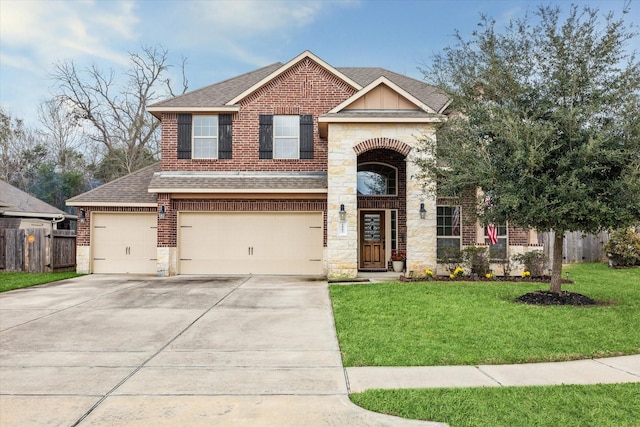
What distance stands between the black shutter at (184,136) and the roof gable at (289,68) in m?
1.66

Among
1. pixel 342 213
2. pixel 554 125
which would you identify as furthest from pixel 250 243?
pixel 554 125

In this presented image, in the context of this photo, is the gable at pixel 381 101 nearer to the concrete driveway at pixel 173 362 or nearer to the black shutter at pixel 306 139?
the black shutter at pixel 306 139

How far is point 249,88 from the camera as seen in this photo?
51.9 feet

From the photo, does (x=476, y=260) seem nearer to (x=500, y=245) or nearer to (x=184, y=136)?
(x=500, y=245)

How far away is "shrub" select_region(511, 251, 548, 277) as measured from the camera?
13.9 metres

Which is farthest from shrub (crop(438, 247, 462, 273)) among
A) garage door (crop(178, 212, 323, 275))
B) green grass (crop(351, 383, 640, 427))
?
green grass (crop(351, 383, 640, 427))

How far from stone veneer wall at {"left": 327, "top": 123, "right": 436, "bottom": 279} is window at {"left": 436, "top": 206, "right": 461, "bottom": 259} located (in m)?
1.58

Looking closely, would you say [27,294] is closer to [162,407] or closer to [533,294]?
[162,407]

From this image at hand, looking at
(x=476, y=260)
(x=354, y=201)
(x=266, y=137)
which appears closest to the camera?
(x=354, y=201)

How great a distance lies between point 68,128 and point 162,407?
36892mm

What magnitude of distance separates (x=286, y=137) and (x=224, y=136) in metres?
2.21

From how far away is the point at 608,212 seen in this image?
8352 mm

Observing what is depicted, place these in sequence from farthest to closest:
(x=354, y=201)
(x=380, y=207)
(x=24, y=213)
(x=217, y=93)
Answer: (x=24, y=213), (x=217, y=93), (x=380, y=207), (x=354, y=201)

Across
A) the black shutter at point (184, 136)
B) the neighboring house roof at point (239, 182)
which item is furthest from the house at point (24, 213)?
the black shutter at point (184, 136)
